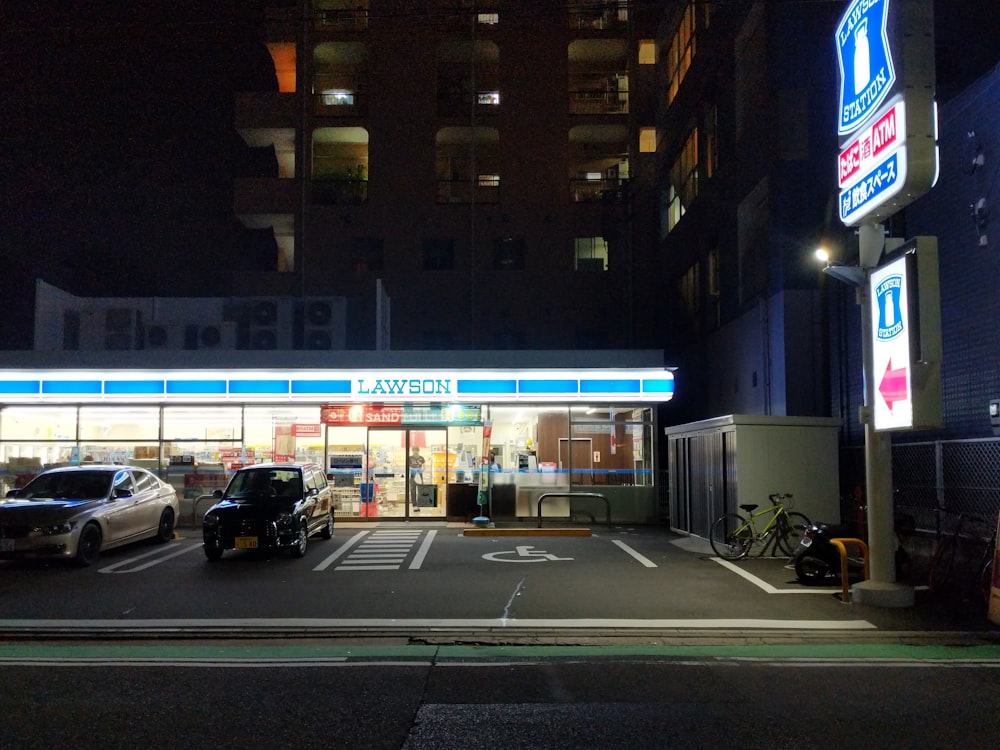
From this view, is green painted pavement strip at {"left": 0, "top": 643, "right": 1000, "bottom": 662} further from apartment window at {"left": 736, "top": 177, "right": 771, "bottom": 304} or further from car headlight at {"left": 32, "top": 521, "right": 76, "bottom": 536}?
apartment window at {"left": 736, "top": 177, "right": 771, "bottom": 304}

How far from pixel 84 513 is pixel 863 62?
1323 cm

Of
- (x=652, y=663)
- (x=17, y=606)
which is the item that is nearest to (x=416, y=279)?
(x=17, y=606)

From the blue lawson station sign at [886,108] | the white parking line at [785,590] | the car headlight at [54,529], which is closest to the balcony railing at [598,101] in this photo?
the blue lawson station sign at [886,108]

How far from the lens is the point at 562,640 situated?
841 cm

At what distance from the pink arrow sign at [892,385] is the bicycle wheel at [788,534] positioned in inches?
154

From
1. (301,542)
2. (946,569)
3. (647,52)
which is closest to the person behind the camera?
(946,569)

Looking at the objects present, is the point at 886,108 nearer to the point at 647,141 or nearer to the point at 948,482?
the point at 948,482

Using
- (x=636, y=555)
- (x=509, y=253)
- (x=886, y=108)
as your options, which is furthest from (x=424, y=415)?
(x=509, y=253)

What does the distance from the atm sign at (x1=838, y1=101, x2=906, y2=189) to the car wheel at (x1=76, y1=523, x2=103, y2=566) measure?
12.6 m

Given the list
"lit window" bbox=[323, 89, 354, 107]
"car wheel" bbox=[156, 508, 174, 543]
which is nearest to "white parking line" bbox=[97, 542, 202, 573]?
"car wheel" bbox=[156, 508, 174, 543]

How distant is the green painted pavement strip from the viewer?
7.68 metres

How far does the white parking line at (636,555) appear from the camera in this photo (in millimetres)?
13289

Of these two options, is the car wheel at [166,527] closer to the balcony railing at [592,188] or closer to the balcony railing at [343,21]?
the balcony railing at [592,188]

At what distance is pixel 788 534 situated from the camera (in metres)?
13.6
